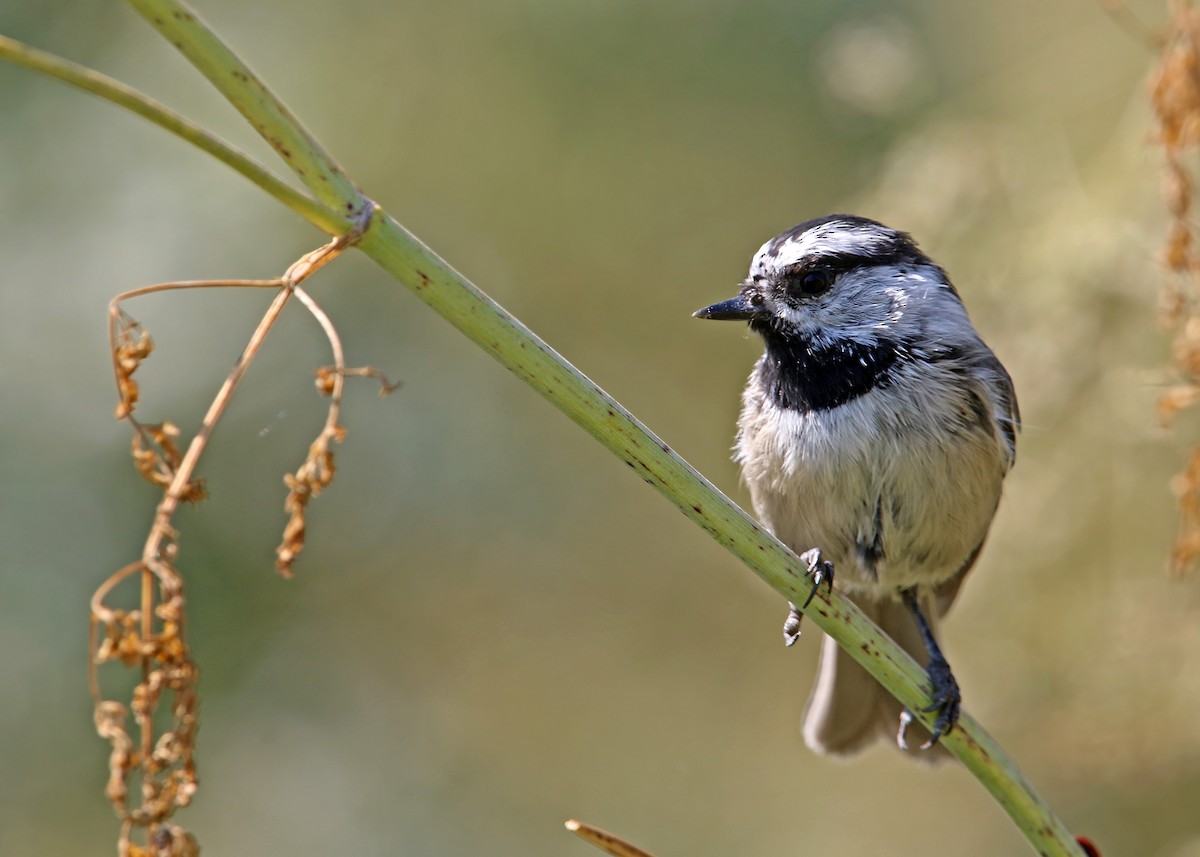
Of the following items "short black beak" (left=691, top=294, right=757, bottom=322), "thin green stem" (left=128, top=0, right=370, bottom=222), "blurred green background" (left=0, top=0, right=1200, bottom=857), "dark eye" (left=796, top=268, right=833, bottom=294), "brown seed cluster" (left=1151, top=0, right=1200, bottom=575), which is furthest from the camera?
"blurred green background" (left=0, top=0, right=1200, bottom=857)

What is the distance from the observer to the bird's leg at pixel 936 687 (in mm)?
2361

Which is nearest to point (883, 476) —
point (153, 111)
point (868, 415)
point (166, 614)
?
point (868, 415)

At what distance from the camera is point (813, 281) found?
322cm

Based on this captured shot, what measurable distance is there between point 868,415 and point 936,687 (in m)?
0.68

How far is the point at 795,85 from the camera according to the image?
15.3 feet

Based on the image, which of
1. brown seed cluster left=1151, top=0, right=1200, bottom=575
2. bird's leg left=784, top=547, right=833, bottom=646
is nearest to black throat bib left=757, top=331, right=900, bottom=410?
bird's leg left=784, top=547, right=833, bottom=646

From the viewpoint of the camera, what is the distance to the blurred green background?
11.4 feet

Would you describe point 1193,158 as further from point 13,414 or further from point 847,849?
point 13,414

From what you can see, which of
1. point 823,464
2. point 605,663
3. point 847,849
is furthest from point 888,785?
point 823,464

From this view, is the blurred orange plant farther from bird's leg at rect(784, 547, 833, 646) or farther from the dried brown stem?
bird's leg at rect(784, 547, 833, 646)

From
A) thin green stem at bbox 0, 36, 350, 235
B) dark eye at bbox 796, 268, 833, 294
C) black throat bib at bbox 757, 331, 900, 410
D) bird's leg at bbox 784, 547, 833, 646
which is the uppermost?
dark eye at bbox 796, 268, 833, 294

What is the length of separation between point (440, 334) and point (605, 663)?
158cm

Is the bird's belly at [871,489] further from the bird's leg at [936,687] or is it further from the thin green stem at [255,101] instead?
the thin green stem at [255,101]

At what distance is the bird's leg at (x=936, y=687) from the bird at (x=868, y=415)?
2 cm
